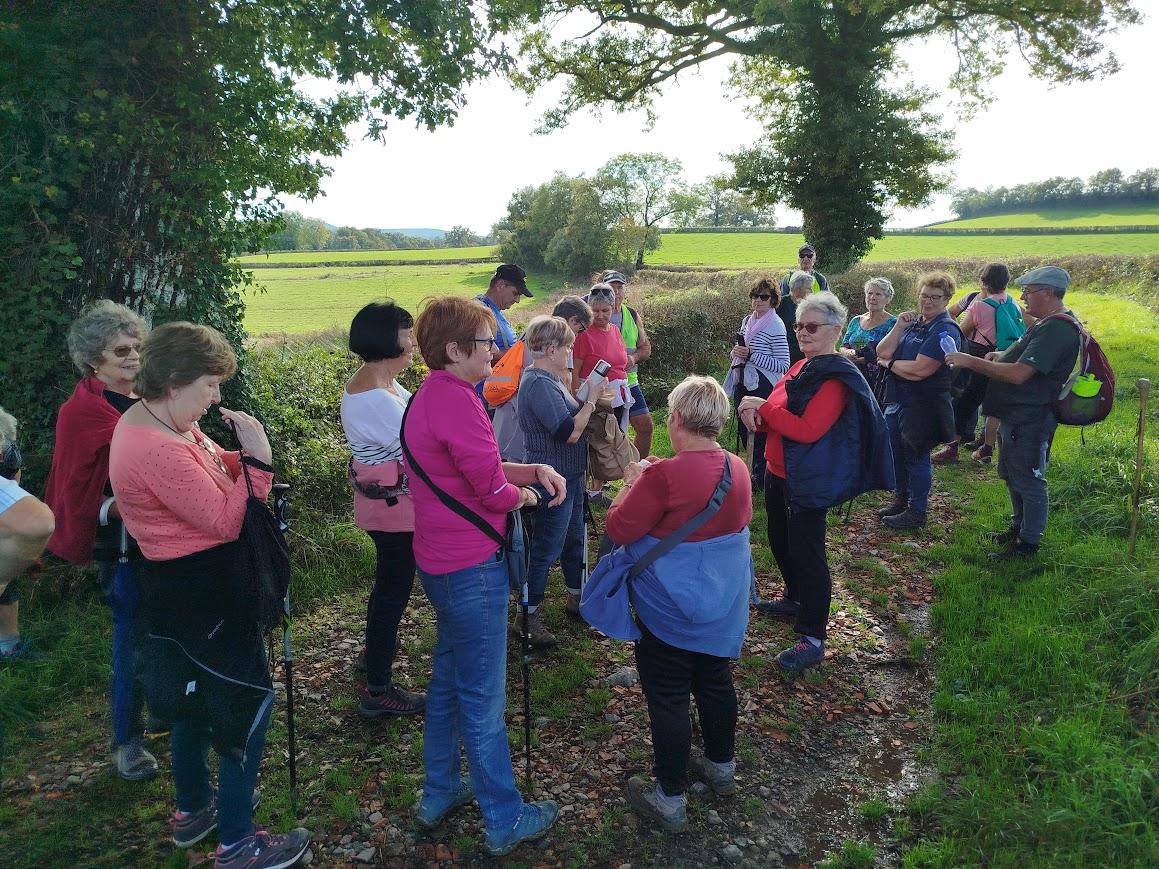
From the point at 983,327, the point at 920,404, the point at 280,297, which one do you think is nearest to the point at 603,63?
the point at 280,297

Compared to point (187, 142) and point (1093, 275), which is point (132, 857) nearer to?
point (187, 142)

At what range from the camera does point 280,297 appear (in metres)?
12.4

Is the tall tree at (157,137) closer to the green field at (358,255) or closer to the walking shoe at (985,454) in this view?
the walking shoe at (985,454)

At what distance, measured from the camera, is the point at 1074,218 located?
55719 mm

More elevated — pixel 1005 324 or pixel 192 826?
pixel 1005 324

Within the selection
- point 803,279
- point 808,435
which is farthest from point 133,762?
point 803,279

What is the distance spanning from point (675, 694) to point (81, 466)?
Result: 296 centimetres

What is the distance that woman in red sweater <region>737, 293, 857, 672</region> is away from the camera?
414 centimetres

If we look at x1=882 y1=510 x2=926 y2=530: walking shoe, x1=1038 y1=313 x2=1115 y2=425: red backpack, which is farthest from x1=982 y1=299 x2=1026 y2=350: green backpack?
x1=1038 y1=313 x2=1115 y2=425: red backpack

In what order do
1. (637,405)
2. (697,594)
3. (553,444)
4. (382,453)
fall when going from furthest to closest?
(637,405) → (553,444) → (382,453) → (697,594)

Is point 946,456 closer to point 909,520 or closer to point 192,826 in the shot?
point 909,520

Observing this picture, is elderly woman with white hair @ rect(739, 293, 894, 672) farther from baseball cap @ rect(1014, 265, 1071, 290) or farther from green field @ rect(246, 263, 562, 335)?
green field @ rect(246, 263, 562, 335)

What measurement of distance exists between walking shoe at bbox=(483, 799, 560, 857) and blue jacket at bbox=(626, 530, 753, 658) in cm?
97

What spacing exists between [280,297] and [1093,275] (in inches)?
1255
